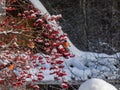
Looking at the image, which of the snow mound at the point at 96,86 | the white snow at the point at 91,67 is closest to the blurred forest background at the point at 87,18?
the white snow at the point at 91,67

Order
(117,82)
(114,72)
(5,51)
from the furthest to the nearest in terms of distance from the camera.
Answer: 1. (114,72)
2. (117,82)
3. (5,51)

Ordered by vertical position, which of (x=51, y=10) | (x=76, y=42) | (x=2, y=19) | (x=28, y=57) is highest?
(x=2, y=19)

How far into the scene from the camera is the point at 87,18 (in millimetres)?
19688

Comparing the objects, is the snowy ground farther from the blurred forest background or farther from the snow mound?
the blurred forest background

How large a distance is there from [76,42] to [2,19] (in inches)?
443

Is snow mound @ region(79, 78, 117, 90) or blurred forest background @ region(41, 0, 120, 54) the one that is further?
blurred forest background @ region(41, 0, 120, 54)

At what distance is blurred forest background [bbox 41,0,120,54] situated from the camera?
18.5m

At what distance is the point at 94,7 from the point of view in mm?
20062

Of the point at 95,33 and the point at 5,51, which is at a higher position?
the point at 5,51

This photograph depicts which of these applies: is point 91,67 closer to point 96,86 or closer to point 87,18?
point 96,86

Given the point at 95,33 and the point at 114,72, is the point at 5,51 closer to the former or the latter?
the point at 114,72

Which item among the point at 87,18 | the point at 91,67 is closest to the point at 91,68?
the point at 91,67

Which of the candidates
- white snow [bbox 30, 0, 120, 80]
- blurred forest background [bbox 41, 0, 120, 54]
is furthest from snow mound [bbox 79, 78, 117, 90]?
blurred forest background [bbox 41, 0, 120, 54]

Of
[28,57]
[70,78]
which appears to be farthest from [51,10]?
[28,57]
